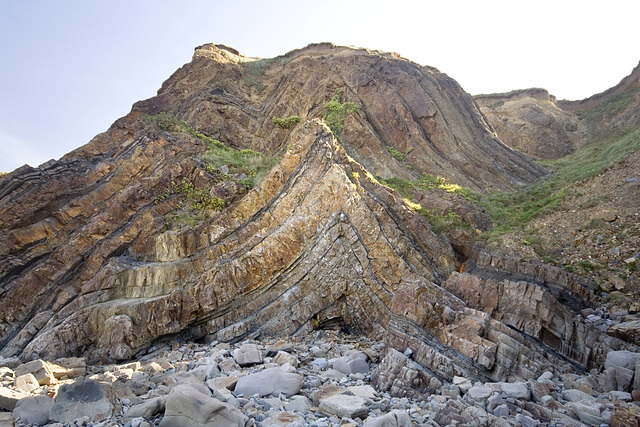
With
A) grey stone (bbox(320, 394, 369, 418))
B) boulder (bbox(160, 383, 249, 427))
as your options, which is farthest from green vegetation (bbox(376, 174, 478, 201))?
boulder (bbox(160, 383, 249, 427))

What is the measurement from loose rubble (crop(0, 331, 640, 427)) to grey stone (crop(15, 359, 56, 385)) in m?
0.02

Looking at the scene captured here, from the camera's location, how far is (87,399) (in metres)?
6.98

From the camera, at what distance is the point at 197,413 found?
235 inches

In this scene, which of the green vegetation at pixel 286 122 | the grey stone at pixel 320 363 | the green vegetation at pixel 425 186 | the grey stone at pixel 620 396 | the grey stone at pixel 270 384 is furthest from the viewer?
the green vegetation at pixel 286 122

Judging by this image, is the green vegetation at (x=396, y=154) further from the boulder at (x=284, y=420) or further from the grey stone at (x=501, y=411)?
the boulder at (x=284, y=420)

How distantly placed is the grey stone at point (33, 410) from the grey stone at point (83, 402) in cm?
16

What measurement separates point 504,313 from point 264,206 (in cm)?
864

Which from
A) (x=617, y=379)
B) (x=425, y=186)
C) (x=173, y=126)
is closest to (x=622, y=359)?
(x=617, y=379)

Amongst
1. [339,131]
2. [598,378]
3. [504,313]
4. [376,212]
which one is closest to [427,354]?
[504,313]

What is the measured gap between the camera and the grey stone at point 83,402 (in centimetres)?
672

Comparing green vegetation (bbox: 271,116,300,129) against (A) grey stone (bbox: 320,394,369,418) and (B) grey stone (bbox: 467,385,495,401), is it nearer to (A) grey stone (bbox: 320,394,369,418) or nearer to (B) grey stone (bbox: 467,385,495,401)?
(A) grey stone (bbox: 320,394,369,418)

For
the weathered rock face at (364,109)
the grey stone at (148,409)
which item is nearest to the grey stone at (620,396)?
the grey stone at (148,409)

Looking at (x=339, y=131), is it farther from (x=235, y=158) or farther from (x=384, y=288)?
(x=384, y=288)

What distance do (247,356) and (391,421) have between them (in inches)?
178
